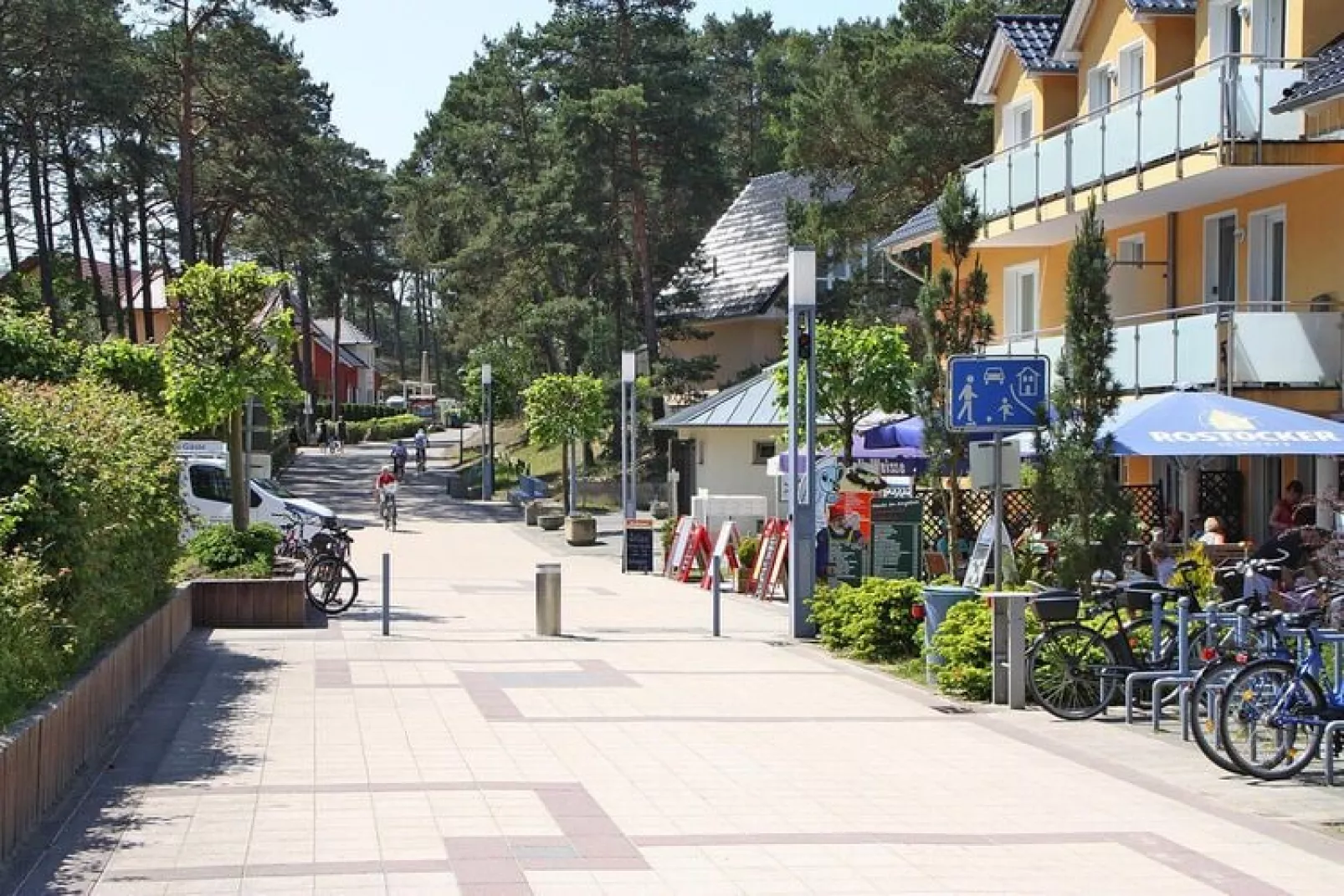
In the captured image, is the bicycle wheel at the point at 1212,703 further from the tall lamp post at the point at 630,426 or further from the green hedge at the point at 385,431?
the green hedge at the point at 385,431

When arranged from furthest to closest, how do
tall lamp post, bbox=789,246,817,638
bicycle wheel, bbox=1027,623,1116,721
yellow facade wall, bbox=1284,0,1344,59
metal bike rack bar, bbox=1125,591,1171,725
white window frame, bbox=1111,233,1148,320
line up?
white window frame, bbox=1111,233,1148,320 → yellow facade wall, bbox=1284,0,1344,59 → tall lamp post, bbox=789,246,817,638 → bicycle wheel, bbox=1027,623,1116,721 → metal bike rack bar, bbox=1125,591,1171,725

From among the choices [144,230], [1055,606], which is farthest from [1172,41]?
[144,230]

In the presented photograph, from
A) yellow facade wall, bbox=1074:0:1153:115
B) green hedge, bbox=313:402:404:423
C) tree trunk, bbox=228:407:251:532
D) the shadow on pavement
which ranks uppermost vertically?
yellow facade wall, bbox=1074:0:1153:115

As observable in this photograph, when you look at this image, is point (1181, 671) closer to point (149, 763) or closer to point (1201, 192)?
point (149, 763)

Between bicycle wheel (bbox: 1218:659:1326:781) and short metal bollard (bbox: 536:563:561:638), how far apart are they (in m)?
10.7

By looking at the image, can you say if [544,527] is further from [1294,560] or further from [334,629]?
[1294,560]

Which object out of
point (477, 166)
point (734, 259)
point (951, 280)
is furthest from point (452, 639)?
point (477, 166)

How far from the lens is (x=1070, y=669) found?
13.9 metres

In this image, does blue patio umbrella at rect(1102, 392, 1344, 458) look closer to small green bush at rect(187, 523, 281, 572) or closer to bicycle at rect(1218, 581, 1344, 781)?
bicycle at rect(1218, 581, 1344, 781)

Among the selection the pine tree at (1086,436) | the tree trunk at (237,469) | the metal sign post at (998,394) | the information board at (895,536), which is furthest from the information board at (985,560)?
the tree trunk at (237,469)

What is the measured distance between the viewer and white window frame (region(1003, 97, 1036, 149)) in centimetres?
3012

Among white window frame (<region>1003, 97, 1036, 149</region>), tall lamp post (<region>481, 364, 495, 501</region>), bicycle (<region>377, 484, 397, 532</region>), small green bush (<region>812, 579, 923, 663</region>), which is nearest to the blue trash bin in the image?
small green bush (<region>812, 579, 923, 663</region>)

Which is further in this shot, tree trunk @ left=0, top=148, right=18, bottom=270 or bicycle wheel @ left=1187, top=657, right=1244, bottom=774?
tree trunk @ left=0, top=148, right=18, bottom=270

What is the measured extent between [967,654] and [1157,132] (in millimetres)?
10153
